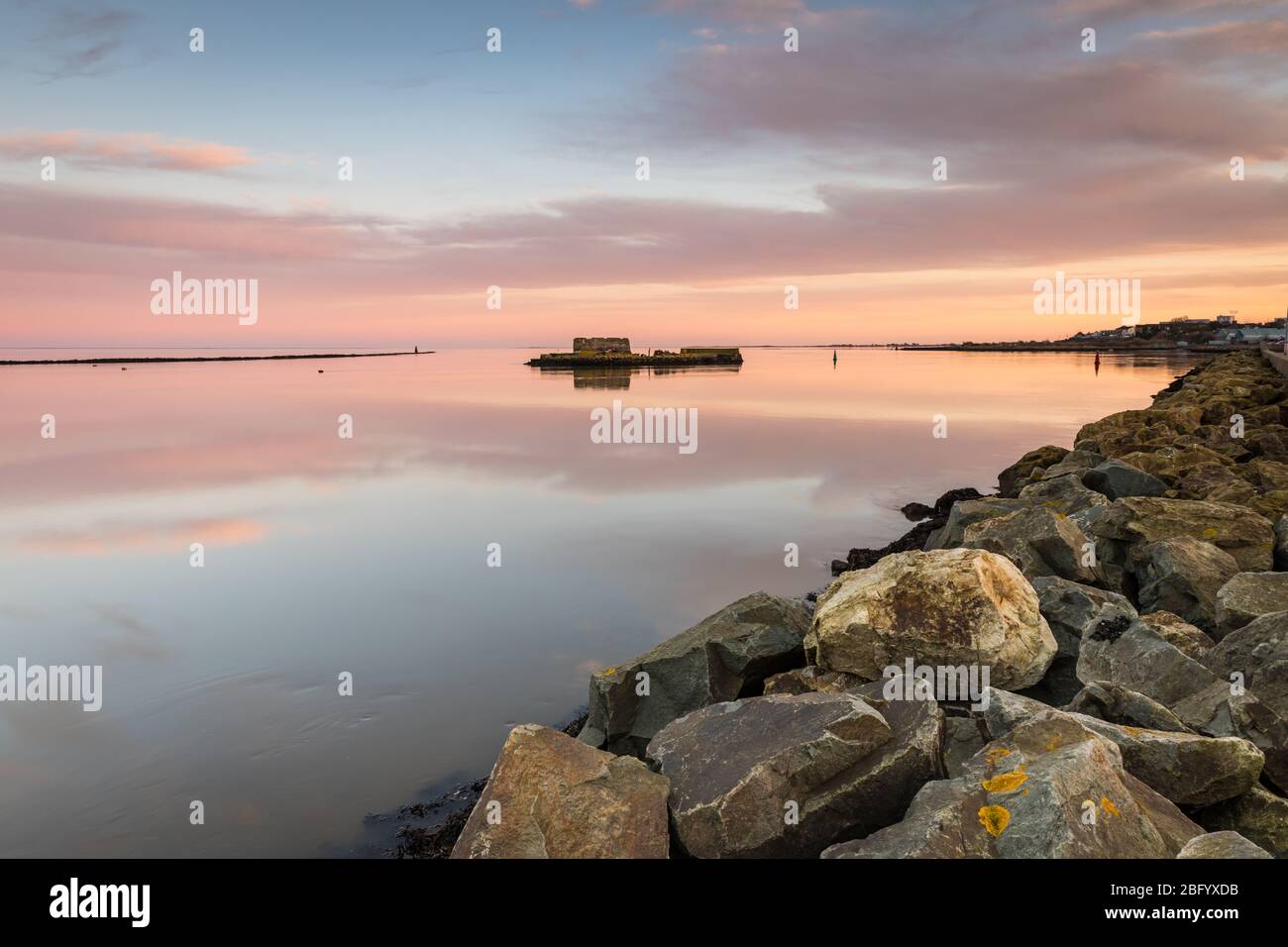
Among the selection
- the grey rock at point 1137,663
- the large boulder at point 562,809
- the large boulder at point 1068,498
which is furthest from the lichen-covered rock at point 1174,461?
the large boulder at point 562,809

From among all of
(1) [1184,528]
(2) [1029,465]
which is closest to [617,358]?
(2) [1029,465]

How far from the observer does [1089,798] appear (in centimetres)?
458

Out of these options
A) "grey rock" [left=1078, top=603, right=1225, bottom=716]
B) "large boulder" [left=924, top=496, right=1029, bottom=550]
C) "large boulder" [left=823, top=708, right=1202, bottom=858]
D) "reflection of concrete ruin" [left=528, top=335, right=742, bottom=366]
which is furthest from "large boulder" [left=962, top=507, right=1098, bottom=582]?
"reflection of concrete ruin" [left=528, top=335, right=742, bottom=366]

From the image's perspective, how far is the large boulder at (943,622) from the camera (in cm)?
726

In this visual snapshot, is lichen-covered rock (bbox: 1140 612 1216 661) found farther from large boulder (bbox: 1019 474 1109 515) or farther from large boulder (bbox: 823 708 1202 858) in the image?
large boulder (bbox: 1019 474 1109 515)

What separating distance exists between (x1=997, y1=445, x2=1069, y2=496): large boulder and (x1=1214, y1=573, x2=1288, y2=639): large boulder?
43.4ft

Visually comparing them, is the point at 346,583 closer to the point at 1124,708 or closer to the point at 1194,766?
the point at 1124,708

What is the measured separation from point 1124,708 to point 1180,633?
2.53m

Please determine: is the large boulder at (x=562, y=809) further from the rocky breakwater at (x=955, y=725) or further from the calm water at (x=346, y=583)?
the calm water at (x=346, y=583)

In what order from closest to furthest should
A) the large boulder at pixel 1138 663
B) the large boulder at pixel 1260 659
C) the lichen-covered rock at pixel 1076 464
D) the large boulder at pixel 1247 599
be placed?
the large boulder at pixel 1260 659 → the large boulder at pixel 1138 663 → the large boulder at pixel 1247 599 → the lichen-covered rock at pixel 1076 464

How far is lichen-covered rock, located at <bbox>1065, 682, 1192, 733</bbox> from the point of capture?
6020 millimetres

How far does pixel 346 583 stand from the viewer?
16.1m

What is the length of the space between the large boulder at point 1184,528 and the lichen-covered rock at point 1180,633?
2.53 meters

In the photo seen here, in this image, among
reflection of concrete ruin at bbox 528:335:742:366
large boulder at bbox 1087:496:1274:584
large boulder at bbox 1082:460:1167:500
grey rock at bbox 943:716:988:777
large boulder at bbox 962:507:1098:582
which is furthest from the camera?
reflection of concrete ruin at bbox 528:335:742:366
